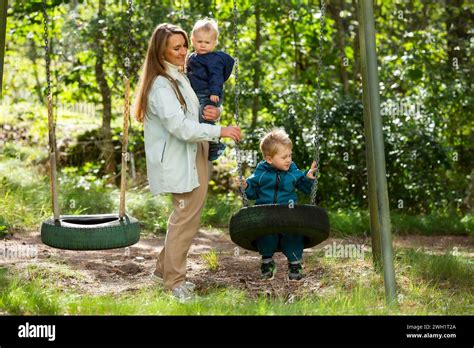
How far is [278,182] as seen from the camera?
516cm

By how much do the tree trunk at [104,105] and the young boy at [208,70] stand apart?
18.1ft

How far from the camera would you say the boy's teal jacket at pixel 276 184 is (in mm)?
5176

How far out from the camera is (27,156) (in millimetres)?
10883

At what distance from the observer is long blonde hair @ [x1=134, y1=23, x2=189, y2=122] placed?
16.0 ft

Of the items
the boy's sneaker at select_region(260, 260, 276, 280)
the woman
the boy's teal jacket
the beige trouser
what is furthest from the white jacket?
the boy's sneaker at select_region(260, 260, 276, 280)

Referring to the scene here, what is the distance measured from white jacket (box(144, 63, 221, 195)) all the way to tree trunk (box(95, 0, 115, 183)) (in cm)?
578

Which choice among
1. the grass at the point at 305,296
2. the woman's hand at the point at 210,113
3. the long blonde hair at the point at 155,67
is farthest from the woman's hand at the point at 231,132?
the grass at the point at 305,296

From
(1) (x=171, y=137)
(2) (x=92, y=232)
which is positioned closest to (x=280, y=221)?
(1) (x=171, y=137)

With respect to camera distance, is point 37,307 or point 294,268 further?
point 294,268

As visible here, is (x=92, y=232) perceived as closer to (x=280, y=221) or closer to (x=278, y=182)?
(x=280, y=221)

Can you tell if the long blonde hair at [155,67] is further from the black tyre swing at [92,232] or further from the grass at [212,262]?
the grass at [212,262]
